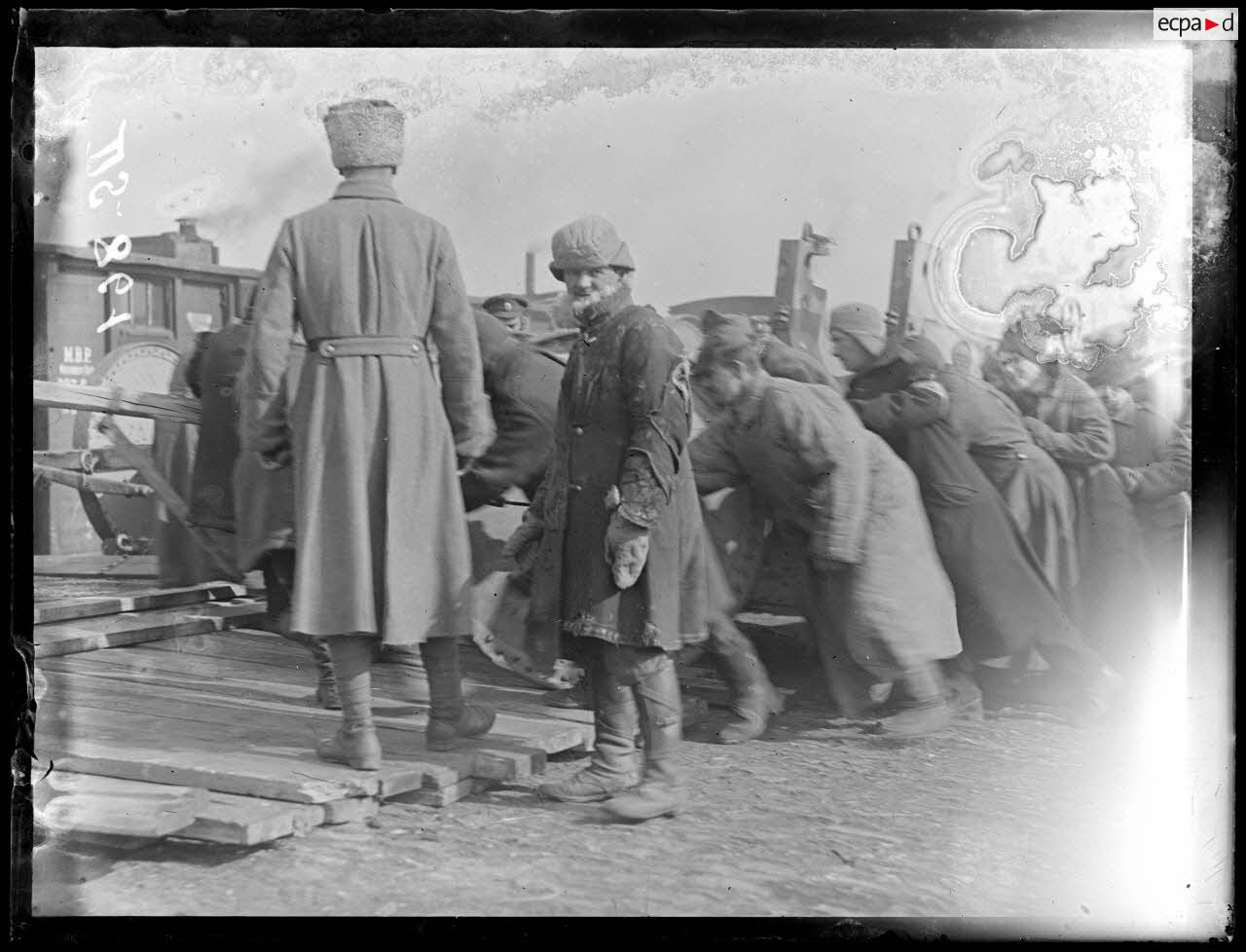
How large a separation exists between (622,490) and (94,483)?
1800 millimetres

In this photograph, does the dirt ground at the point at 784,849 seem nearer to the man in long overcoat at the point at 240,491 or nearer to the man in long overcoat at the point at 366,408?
the man in long overcoat at the point at 366,408

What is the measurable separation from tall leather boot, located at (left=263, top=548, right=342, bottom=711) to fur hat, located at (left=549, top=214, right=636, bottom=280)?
1.28m

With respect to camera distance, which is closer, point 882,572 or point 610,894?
point 610,894

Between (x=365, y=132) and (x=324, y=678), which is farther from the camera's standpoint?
(x=324, y=678)

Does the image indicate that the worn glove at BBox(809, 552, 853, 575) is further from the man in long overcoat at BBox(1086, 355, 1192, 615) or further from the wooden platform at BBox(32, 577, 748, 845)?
the man in long overcoat at BBox(1086, 355, 1192, 615)

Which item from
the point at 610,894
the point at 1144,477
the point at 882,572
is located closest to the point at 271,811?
the point at 610,894

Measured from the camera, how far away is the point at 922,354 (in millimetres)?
4508

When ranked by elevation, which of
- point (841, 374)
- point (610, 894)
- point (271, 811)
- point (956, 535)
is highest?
point (841, 374)

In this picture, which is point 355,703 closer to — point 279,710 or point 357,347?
point 279,710

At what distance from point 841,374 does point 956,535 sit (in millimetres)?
647

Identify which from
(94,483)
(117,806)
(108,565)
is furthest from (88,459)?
(117,806)

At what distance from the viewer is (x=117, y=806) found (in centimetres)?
416

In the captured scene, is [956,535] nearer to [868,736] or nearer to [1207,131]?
[868,736]

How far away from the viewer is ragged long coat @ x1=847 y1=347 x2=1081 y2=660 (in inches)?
177
